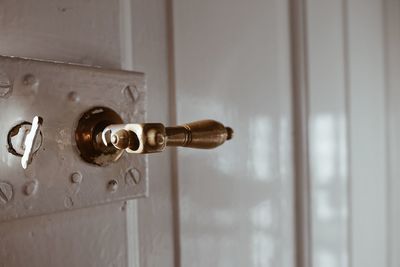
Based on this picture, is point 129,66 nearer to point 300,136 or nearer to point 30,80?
point 30,80

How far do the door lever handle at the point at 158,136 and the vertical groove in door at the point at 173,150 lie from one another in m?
0.07

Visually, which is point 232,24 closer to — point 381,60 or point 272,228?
point 272,228

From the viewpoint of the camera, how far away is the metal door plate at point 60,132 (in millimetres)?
189

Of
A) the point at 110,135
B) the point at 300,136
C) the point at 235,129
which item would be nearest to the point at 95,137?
the point at 110,135

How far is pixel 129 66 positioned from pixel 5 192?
0.11 m

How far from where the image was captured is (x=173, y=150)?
293 millimetres

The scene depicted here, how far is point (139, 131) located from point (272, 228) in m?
0.24

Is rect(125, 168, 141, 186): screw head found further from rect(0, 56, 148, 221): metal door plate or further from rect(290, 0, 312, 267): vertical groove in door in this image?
rect(290, 0, 312, 267): vertical groove in door

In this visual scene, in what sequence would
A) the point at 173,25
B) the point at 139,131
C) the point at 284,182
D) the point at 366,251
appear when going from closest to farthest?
the point at 139,131, the point at 173,25, the point at 284,182, the point at 366,251

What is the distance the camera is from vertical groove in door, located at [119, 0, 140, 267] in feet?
0.84

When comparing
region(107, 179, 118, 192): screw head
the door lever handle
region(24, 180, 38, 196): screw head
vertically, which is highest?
the door lever handle

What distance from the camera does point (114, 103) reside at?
23 centimetres

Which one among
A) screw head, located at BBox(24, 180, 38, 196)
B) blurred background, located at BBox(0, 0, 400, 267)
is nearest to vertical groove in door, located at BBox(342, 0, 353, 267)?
blurred background, located at BBox(0, 0, 400, 267)

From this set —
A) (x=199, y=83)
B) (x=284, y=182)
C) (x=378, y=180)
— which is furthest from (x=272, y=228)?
(x=378, y=180)
